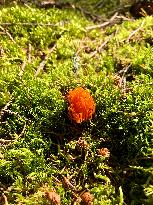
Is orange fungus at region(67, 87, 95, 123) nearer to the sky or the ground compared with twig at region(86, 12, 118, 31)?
nearer to the ground

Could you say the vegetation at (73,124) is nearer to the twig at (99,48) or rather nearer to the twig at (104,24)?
the twig at (99,48)

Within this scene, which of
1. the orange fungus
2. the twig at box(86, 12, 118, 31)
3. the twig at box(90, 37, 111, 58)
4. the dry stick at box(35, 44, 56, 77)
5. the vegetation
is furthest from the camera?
the twig at box(86, 12, 118, 31)

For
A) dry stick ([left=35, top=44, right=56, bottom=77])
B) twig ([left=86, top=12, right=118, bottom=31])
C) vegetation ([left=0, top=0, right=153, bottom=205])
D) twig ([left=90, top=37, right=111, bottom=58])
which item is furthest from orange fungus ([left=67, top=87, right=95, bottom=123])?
twig ([left=86, top=12, right=118, bottom=31])

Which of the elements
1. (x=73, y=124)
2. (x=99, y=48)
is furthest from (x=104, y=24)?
(x=73, y=124)

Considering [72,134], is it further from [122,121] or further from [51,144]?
[122,121]

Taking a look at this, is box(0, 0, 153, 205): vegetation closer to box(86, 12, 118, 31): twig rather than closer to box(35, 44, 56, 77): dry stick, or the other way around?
box(35, 44, 56, 77): dry stick

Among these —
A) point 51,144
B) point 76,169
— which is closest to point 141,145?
point 76,169

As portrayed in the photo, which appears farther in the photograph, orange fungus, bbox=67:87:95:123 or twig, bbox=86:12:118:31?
twig, bbox=86:12:118:31
